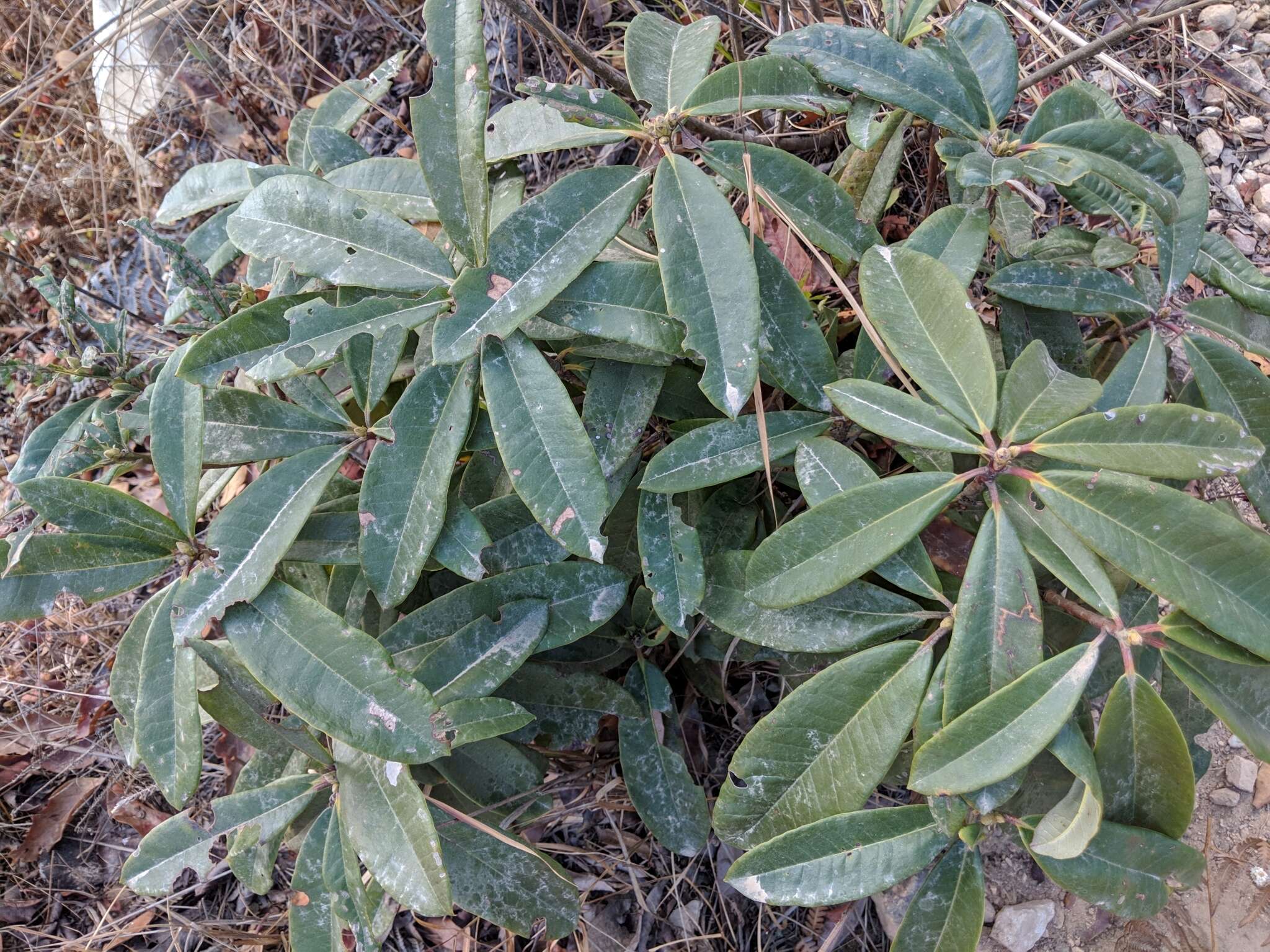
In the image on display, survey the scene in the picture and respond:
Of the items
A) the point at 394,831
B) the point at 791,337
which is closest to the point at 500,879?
the point at 394,831

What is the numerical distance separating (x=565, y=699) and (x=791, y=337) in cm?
64

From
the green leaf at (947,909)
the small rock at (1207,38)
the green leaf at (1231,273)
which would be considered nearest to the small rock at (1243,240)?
the small rock at (1207,38)

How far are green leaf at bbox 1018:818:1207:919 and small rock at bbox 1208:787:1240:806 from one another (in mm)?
522

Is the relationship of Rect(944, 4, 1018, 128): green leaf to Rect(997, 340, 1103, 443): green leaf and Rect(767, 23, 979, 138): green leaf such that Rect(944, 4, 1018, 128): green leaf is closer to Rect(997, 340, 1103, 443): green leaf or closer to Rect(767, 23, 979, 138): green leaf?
Rect(767, 23, 979, 138): green leaf

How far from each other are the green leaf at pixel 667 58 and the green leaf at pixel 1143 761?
0.85 m

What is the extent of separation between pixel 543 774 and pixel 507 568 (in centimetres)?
35

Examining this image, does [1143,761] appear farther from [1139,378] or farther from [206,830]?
[206,830]

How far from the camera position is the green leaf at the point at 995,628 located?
886mm

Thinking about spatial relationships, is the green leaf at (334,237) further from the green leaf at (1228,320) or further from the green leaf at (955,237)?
the green leaf at (1228,320)

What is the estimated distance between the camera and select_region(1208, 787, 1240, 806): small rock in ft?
4.32

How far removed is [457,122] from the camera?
3.14 ft

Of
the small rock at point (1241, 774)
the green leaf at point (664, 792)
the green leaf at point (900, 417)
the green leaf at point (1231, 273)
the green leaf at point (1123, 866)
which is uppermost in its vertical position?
the green leaf at point (900, 417)

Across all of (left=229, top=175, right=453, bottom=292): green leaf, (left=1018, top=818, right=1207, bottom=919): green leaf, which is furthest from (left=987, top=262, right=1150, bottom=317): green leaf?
(left=229, top=175, right=453, bottom=292): green leaf

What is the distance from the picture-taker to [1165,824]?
3.00 ft
